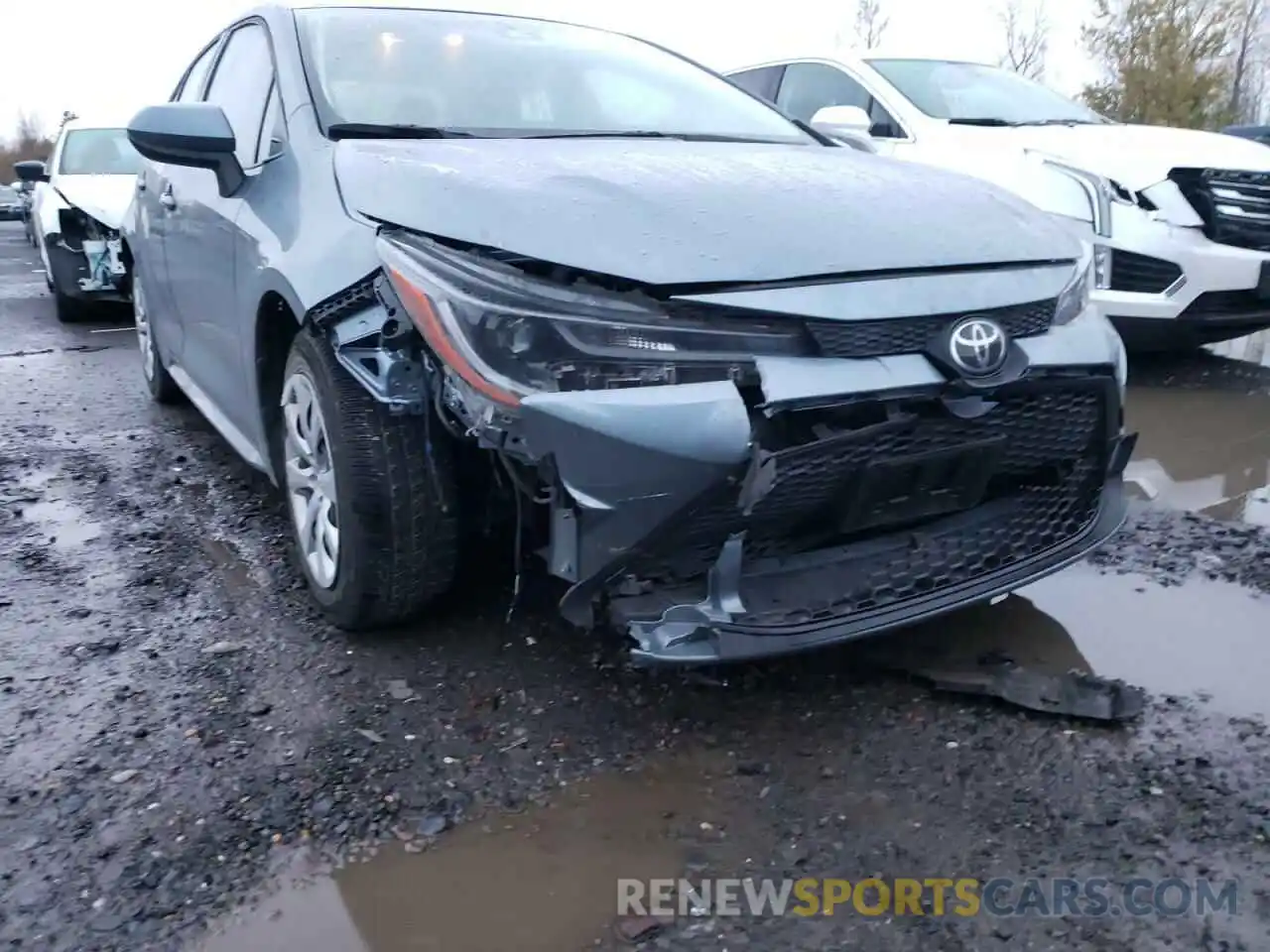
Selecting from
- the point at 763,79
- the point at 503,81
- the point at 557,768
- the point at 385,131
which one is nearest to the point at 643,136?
the point at 503,81

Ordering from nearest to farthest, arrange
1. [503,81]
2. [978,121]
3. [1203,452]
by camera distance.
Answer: [503,81] < [1203,452] < [978,121]

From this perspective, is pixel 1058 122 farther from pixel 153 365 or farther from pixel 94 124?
pixel 94 124

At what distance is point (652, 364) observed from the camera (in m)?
2.03

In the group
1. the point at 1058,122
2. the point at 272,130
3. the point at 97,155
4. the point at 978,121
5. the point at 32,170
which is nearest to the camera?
the point at 272,130

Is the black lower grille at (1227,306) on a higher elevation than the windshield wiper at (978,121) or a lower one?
lower

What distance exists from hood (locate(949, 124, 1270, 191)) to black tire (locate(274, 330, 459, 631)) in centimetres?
383

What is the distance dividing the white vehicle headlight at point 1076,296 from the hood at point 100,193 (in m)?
6.73

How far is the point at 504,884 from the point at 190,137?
2162mm

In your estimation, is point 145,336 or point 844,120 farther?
point 145,336

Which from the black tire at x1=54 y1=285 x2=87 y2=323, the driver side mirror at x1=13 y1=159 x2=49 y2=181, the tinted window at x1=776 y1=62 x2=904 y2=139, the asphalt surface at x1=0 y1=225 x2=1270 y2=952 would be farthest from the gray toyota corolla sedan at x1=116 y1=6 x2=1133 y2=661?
the driver side mirror at x1=13 y1=159 x2=49 y2=181

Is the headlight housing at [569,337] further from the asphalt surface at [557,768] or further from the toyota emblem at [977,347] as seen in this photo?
the asphalt surface at [557,768]

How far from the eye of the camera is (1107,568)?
315 centimetres

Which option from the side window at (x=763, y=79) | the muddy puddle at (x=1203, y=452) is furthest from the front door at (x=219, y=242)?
the side window at (x=763, y=79)

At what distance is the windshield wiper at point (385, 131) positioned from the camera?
277 cm
